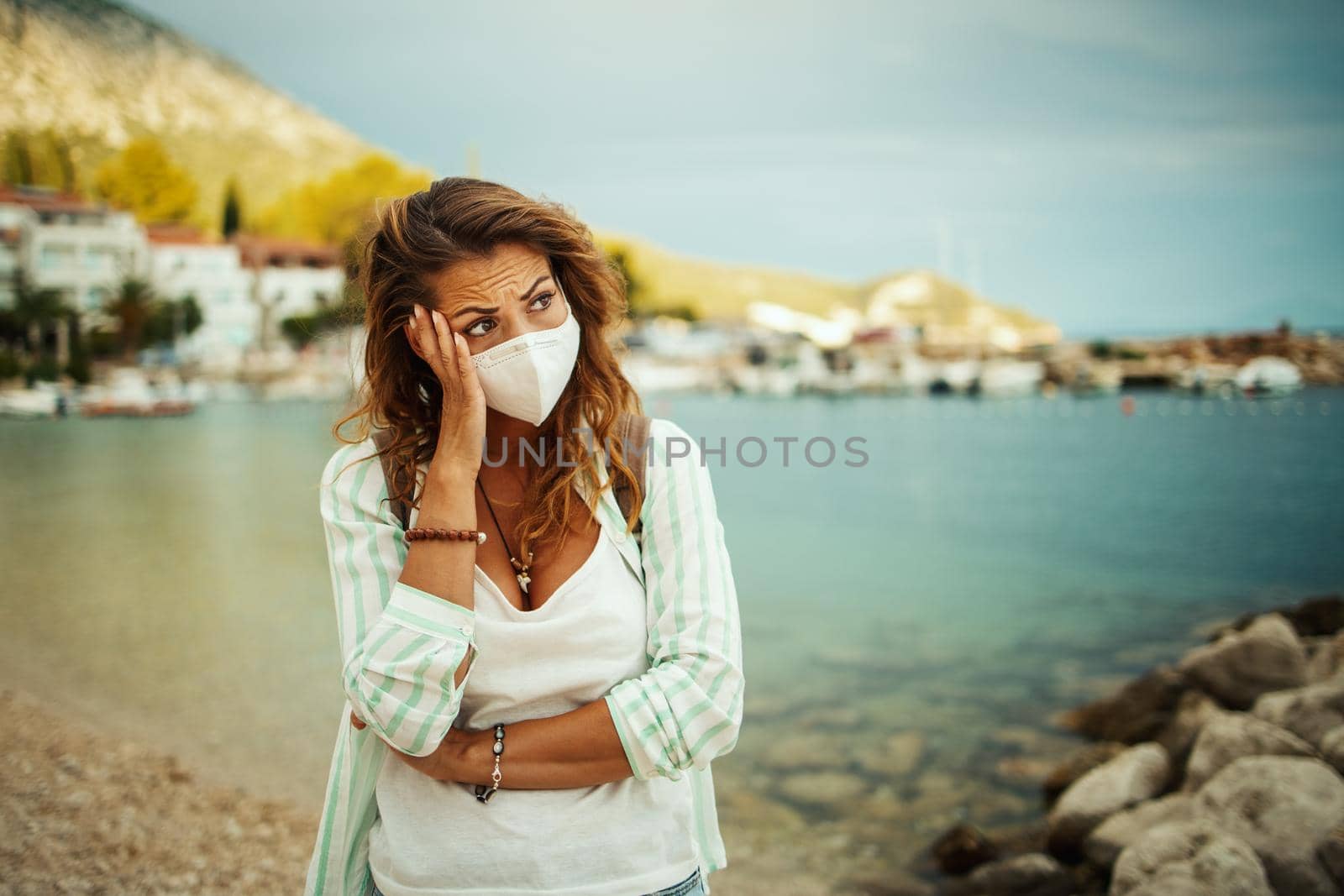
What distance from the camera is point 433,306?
1224 millimetres

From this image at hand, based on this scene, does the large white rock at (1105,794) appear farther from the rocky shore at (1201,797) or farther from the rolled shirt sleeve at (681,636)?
the rolled shirt sleeve at (681,636)

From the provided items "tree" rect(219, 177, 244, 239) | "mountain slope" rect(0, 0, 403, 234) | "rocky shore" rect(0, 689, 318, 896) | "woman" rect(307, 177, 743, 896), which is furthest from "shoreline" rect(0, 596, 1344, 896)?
"tree" rect(219, 177, 244, 239)

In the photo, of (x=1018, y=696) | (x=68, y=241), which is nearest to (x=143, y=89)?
(x=68, y=241)

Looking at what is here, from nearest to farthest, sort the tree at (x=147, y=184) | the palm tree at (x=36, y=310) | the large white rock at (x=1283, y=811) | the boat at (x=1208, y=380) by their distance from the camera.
→ the large white rock at (x=1283, y=811) → the palm tree at (x=36, y=310) → the tree at (x=147, y=184) → the boat at (x=1208, y=380)

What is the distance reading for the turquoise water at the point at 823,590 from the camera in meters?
5.59

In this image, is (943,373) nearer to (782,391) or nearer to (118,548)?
(782,391)

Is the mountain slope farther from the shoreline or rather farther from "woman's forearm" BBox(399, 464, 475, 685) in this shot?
"woman's forearm" BBox(399, 464, 475, 685)

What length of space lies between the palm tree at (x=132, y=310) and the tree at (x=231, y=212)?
30.2 feet

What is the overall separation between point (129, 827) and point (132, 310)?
31137mm

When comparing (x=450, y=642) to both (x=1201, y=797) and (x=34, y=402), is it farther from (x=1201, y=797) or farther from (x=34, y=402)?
(x=34, y=402)

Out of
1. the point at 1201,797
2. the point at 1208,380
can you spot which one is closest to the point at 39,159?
the point at 1201,797

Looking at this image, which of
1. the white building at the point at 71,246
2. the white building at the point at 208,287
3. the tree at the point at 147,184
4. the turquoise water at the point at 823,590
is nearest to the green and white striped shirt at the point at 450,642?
the turquoise water at the point at 823,590

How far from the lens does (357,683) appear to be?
1.12 meters

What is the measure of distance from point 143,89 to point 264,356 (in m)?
14.4
